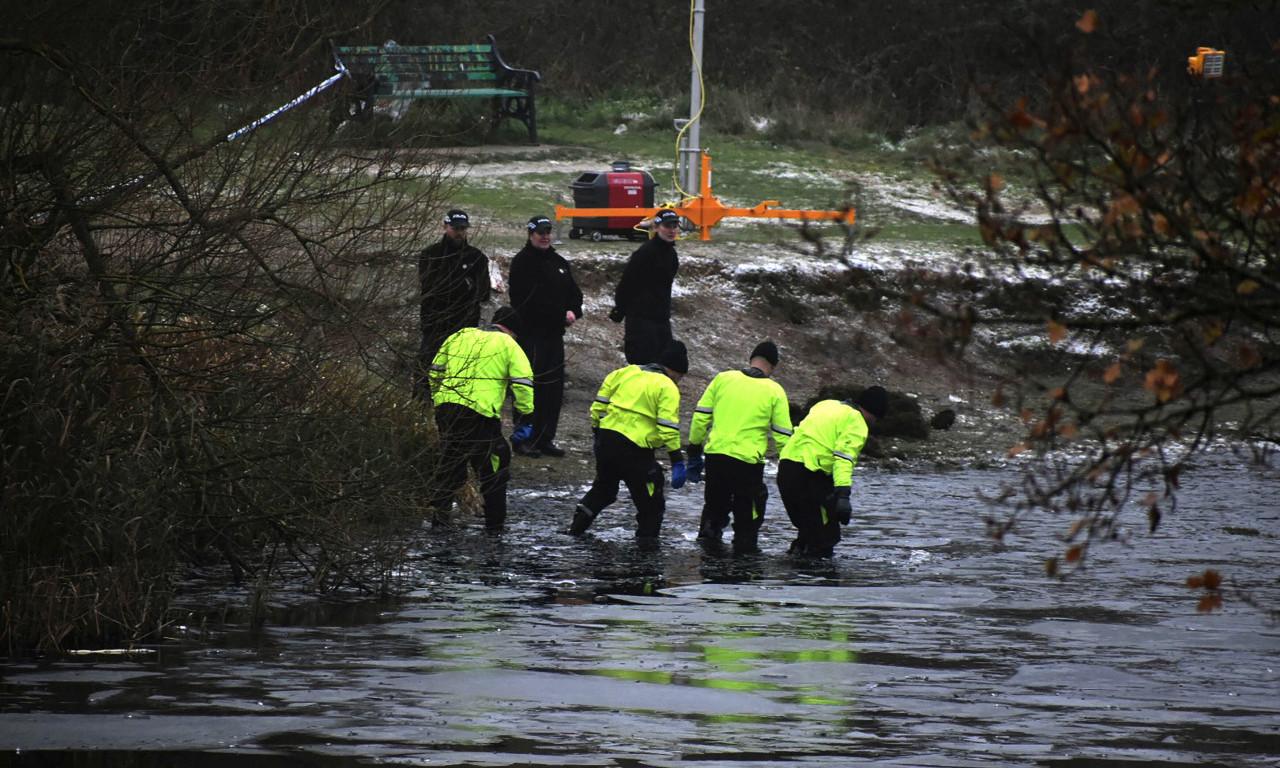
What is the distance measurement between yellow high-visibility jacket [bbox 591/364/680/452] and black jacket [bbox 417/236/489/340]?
4.44 ft

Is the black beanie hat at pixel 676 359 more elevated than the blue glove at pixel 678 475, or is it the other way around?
the black beanie hat at pixel 676 359

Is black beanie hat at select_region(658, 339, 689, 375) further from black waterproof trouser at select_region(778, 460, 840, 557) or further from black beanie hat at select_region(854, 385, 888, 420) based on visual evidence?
black beanie hat at select_region(854, 385, 888, 420)

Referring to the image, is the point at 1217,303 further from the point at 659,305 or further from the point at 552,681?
the point at 659,305

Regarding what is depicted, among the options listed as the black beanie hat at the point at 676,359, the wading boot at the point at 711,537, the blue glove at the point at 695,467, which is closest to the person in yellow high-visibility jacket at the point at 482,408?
the black beanie hat at the point at 676,359

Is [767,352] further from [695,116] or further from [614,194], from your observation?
[695,116]

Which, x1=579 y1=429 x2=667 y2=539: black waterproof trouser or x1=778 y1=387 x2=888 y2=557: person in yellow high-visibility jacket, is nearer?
x1=778 y1=387 x2=888 y2=557: person in yellow high-visibility jacket

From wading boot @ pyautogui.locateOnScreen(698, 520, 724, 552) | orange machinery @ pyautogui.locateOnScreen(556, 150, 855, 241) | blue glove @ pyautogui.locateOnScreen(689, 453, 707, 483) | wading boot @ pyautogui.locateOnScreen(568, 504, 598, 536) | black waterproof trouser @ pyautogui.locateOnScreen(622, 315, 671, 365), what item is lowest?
wading boot @ pyautogui.locateOnScreen(698, 520, 724, 552)

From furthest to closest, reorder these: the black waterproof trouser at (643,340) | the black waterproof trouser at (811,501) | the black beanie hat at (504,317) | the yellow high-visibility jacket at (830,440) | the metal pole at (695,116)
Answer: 1. the metal pole at (695,116)
2. the black waterproof trouser at (643,340)
3. the black beanie hat at (504,317)
4. the black waterproof trouser at (811,501)
5. the yellow high-visibility jacket at (830,440)

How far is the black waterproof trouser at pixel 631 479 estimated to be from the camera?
1280 centimetres

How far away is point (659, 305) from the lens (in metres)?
16.7

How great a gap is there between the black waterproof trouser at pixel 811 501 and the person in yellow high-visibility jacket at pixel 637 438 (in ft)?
3.09

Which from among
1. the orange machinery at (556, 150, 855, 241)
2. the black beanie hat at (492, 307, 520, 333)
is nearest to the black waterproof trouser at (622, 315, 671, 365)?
the black beanie hat at (492, 307, 520, 333)

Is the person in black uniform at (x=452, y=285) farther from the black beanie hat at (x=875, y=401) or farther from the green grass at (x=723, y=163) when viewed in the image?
the green grass at (x=723, y=163)

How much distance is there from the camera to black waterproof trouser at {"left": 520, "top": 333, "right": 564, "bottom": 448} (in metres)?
16.0
